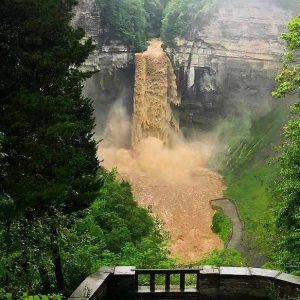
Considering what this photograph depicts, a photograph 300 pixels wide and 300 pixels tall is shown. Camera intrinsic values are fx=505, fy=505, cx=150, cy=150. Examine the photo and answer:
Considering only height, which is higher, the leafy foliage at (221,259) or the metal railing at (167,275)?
the metal railing at (167,275)

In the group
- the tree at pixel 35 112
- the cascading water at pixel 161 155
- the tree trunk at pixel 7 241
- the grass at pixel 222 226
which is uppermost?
the tree at pixel 35 112

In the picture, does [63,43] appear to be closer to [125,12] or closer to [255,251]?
[255,251]

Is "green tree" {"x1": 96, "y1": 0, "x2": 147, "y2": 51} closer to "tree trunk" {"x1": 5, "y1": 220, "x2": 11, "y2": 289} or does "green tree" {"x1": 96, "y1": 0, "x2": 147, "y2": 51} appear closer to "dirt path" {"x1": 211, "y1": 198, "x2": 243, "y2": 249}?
"dirt path" {"x1": 211, "y1": 198, "x2": 243, "y2": 249}

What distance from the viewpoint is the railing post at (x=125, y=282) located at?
11.5 m

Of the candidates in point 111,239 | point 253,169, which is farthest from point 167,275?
point 253,169

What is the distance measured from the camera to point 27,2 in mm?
10242

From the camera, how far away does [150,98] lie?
45.4 metres

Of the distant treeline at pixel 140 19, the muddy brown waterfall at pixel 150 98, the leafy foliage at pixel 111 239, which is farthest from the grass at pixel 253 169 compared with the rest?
the distant treeline at pixel 140 19

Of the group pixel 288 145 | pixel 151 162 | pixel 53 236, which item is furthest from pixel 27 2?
pixel 151 162

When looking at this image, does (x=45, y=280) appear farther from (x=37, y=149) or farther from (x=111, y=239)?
(x=111, y=239)

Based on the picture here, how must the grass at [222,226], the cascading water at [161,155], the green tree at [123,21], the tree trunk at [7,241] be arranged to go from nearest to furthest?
the tree trunk at [7,241]
the grass at [222,226]
the cascading water at [161,155]
the green tree at [123,21]

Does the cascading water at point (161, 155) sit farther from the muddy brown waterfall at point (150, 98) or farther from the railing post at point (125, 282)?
the railing post at point (125, 282)

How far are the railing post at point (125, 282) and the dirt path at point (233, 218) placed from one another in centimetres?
1902

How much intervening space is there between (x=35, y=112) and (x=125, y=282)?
172 inches
